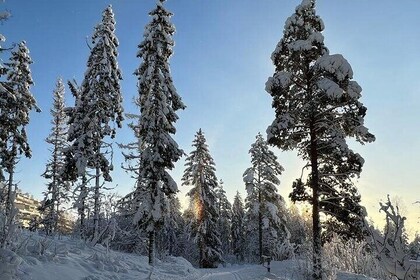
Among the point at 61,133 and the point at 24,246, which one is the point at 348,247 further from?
the point at 61,133

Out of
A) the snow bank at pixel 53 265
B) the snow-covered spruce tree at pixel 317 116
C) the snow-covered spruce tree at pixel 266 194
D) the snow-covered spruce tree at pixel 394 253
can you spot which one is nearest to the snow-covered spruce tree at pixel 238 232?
the snow-covered spruce tree at pixel 266 194

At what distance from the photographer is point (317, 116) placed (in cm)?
A: 1530

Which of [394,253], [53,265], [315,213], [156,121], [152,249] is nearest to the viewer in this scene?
[394,253]

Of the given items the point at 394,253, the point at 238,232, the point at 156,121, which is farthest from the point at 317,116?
the point at 238,232

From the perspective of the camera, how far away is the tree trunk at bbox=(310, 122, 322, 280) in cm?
1352

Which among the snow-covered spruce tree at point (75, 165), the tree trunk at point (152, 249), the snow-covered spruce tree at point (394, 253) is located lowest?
the tree trunk at point (152, 249)

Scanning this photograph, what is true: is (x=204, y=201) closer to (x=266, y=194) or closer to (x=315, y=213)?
(x=266, y=194)

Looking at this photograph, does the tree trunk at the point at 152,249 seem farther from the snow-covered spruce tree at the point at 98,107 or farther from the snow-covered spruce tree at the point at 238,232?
the snow-covered spruce tree at the point at 238,232

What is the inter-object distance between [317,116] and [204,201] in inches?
982

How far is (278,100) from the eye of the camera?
16125mm

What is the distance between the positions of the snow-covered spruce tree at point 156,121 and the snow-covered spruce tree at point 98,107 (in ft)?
8.11

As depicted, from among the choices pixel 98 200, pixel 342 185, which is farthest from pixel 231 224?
pixel 342 185

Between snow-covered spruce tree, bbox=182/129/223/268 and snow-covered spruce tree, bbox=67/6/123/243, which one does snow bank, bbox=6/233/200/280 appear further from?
snow-covered spruce tree, bbox=182/129/223/268

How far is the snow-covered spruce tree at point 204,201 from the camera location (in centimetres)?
3759
